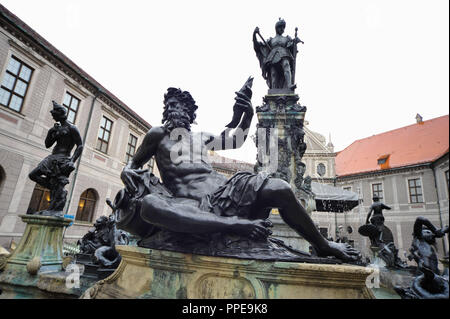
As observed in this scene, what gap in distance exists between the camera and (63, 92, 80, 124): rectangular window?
12259 millimetres

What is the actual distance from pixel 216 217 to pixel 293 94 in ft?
13.8

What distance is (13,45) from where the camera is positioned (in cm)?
991

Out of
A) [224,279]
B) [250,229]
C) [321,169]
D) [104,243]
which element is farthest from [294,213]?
[321,169]

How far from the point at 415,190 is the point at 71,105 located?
25.1m

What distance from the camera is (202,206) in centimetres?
159

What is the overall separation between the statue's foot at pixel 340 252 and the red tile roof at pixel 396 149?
21.5 metres

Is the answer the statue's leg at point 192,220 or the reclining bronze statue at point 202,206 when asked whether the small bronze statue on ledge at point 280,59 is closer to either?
the reclining bronze statue at point 202,206

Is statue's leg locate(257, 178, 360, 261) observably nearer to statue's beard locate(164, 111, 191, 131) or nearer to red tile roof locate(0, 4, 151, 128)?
statue's beard locate(164, 111, 191, 131)

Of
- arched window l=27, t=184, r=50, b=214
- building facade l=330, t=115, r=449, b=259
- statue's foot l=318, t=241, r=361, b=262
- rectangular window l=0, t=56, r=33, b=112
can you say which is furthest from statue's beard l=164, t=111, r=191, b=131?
building facade l=330, t=115, r=449, b=259

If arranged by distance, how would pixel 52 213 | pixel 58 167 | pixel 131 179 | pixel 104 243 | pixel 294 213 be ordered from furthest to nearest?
pixel 104 243 < pixel 58 167 < pixel 52 213 < pixel 131 179 < pixel 294 213

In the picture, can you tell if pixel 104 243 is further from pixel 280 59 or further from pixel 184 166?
pixel 280 59

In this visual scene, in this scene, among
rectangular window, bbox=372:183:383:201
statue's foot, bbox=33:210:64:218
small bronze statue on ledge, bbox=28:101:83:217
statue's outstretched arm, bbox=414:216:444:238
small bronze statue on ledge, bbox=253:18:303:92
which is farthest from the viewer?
rectangular window, bbox=372:183:383:201

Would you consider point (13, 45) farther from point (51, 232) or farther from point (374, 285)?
point (374, 285)
